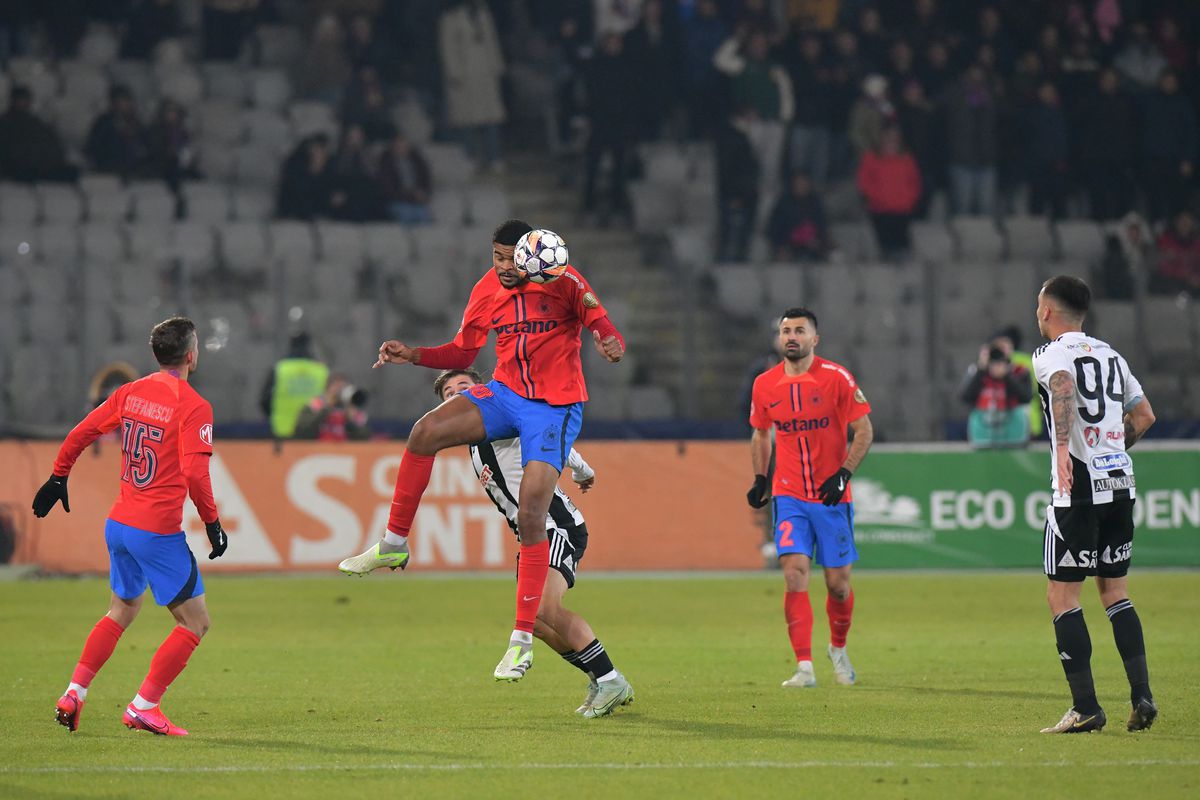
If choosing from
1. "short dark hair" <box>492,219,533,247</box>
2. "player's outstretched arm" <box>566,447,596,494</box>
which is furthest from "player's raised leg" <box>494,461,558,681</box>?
"short dark hair" <box>492,219,533,247</box>

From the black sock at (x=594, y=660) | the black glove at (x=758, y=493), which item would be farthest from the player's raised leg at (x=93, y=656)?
the black glove at (x=758, y=493)

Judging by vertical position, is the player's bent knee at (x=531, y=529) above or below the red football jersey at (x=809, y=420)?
below

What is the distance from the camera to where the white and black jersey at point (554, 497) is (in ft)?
30.2

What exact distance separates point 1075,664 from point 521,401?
2.96 m

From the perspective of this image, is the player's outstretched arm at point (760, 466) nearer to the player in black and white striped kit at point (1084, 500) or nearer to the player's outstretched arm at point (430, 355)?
the player's outstretched arm at point (430, 355)

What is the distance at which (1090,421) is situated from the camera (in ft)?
26.8

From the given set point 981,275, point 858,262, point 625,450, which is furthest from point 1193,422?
point 625,450

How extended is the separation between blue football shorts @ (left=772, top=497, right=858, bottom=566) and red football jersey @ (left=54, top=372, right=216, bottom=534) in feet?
12.6

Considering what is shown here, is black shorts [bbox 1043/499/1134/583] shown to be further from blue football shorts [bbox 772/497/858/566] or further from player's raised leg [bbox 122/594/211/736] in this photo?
player's raised leg [bbox 122/594/211/736]

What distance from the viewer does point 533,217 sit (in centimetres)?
2545

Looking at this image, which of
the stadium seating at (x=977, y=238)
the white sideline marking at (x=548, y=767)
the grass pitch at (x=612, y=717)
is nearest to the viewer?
the grass pitch at (x=612, y=717)

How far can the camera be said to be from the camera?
59.2 feet

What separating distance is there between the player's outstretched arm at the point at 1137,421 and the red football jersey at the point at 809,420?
2545 millimetres

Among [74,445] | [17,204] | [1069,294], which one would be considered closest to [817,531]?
[1069,294]
